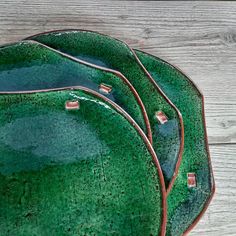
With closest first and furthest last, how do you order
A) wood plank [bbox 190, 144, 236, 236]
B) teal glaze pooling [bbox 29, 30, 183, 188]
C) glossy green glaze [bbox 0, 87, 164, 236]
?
glossy green glaze [bbox 0, 87, 164, 236] → teal glaze pooling [bbox 29, 30, 183, 188] → wood plank [bbox 190, 144, 236, 236]

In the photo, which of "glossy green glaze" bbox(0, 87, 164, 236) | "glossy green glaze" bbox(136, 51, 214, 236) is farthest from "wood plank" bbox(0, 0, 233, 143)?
"glossy green glaze" bbox(0, 87, 164, 236)

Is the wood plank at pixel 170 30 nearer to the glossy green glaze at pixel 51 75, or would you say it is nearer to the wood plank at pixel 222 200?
the wood plank at pixel 222 200

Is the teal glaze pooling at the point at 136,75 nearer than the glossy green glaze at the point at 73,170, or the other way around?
the glossy green glaze at the point at 73,170

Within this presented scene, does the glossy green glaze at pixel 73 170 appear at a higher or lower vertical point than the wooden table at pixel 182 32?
lower

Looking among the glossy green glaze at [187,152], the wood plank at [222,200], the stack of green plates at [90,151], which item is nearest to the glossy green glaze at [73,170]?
the stack of green plates at [90,151]

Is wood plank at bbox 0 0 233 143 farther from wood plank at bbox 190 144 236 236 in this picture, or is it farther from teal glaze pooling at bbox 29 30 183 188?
teal glaze pooling at bbox 29 30 183 188

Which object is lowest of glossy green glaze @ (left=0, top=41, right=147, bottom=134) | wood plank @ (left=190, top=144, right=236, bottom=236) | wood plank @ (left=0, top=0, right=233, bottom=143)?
wood plank @ (left=190, top=144, right=236, bottom=236)

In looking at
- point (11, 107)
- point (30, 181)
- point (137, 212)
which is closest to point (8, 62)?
point (11, 107)
